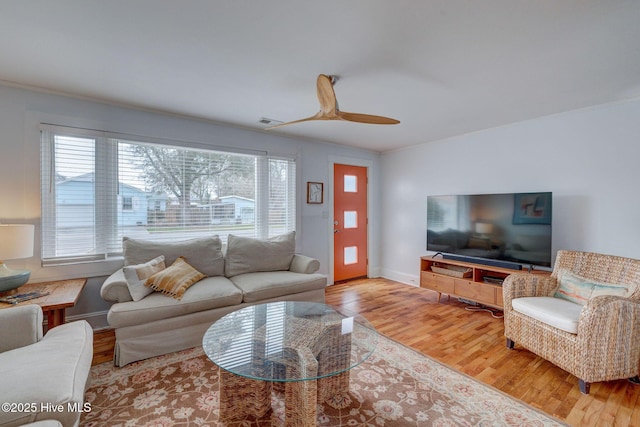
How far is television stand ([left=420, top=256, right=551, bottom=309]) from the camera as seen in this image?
3156 mm

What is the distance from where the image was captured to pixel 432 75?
2.20 meters

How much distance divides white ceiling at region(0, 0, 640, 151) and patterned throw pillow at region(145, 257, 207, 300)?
1.70m

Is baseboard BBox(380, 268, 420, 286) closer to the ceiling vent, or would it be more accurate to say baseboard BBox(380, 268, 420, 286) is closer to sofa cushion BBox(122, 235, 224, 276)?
sofa cushion BBox(122, 235, 224, 276)

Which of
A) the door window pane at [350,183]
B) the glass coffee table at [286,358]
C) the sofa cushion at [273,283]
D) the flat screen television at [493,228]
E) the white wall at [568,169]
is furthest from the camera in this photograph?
the door window pane at [350,183]

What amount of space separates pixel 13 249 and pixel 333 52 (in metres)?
2.84

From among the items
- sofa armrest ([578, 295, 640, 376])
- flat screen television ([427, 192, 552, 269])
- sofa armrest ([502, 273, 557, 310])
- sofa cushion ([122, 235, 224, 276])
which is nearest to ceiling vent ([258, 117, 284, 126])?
sofa cushion ([122, 235, 224, 276])

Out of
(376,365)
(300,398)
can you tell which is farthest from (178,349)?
(376,365)

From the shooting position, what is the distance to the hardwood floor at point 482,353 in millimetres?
1758

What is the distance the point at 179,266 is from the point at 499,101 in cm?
359

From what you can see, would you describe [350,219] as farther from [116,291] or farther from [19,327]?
[19,327]

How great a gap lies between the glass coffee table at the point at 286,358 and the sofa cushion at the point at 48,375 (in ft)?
1.94

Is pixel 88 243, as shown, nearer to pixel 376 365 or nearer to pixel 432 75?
pixel 376 365

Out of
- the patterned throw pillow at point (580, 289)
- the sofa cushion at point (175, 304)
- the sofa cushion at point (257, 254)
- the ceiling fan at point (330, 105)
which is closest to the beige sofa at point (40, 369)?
the sofa cushion at point (175, 304)

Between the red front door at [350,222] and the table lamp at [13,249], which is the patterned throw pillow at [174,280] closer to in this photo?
the table lamp at [13,249]
